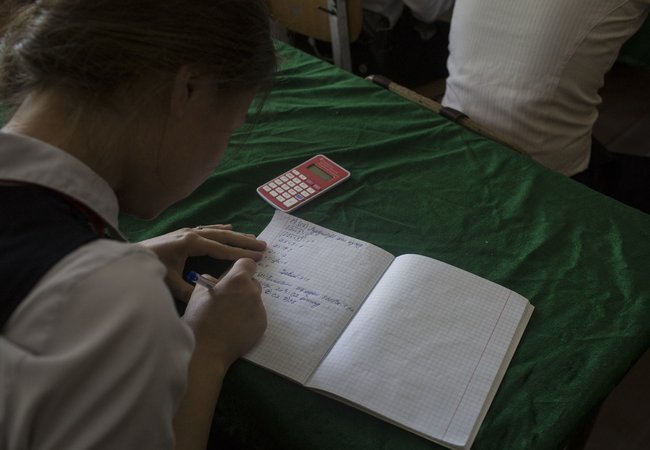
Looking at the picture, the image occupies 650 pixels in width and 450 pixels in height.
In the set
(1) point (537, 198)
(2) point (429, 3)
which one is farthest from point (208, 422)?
(2) point (429, 3)

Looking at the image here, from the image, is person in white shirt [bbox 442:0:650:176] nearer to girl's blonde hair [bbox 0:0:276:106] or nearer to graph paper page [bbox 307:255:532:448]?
graph paper page [bbox 307:255:532:448]

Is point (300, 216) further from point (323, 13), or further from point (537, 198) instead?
point (323, 13)

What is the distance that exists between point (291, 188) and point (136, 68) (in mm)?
414

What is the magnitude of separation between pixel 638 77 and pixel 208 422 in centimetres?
230

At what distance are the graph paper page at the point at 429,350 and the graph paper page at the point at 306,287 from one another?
0.02m

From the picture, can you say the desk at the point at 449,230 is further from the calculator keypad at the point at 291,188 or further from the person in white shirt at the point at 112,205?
the person in white shirt at the point at 112,205

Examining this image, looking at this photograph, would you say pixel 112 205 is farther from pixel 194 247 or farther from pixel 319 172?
pixel 319 172

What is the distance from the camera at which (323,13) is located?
71.5 inches

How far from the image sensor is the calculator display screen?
0.97m

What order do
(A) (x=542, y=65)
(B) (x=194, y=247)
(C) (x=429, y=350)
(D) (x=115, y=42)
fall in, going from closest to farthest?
(D) (x=115, y=42) < (C) (x=429, y=350) < (B) (x=194, y=247) < (A) (x=542, y=65)

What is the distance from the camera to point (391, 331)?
73 cm

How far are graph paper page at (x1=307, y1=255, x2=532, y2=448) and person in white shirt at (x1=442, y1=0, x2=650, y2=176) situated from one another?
0.58 meters

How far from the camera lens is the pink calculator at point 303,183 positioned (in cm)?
93

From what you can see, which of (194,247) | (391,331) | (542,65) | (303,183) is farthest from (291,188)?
(542,65)
